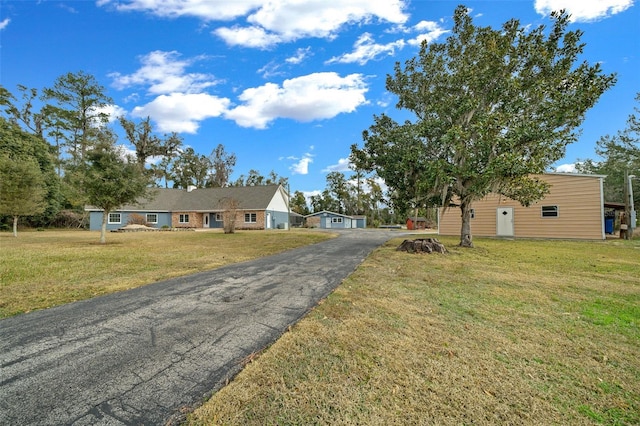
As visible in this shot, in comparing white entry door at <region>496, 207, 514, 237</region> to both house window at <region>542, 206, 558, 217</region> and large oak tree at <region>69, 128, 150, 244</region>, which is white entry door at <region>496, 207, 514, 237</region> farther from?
large oak tree at <region>69, 128, 150, 244</region>

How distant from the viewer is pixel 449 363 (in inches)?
104

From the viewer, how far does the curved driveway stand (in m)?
2.05

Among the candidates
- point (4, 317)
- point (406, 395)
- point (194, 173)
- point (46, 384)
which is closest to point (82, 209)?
point (194, 173)

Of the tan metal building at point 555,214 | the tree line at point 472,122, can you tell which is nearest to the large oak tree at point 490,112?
the tree line at point 472,122

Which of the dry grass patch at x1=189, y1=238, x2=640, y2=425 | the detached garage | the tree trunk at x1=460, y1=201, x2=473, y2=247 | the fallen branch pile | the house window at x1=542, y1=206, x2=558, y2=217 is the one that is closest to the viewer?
the dry grass patch at x1=189, y1=238, x2=640, y2=425

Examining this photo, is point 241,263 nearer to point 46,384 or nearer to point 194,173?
point 46,384

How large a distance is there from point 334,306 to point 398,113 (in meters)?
12.1

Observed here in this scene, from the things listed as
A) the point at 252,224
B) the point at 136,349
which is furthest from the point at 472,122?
the point at 252,224

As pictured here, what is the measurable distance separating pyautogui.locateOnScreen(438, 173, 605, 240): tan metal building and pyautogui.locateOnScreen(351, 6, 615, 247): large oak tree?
16.2 ft

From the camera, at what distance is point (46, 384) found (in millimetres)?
2320

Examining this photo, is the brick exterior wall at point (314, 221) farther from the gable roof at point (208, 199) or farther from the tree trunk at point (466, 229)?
Answer: the tree trunk at point (466, 229)

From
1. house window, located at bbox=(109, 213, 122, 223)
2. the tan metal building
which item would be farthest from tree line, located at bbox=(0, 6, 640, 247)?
house window, located at bbox=(109, 213, 122, 223)

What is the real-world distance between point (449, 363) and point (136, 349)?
3.16 m

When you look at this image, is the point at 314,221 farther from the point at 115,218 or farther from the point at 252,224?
the point at 115,218
